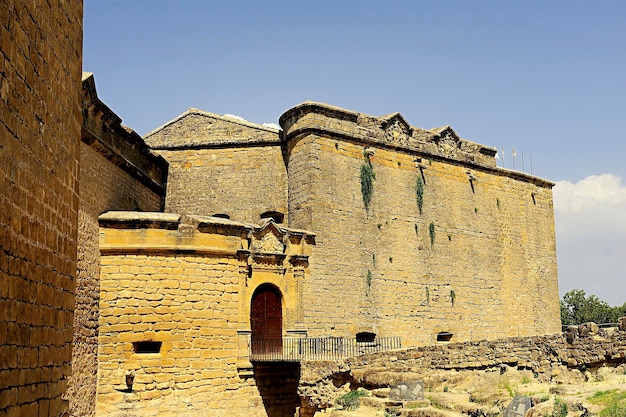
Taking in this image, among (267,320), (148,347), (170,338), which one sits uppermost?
(267,320)

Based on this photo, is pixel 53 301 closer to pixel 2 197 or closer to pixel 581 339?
pixel 2 197

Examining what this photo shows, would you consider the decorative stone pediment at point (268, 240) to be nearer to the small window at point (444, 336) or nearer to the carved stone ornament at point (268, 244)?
the carved stone ornament at point (268, 244)

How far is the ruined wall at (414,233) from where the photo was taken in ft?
67.1

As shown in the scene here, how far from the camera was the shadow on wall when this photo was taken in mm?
17984

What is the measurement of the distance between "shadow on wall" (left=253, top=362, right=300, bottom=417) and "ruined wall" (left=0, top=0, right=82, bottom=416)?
10747 mm

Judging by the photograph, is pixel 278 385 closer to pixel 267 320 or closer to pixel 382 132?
pixel 267 320

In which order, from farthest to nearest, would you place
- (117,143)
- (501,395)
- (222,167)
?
(222,167), (117,143), (501,395)

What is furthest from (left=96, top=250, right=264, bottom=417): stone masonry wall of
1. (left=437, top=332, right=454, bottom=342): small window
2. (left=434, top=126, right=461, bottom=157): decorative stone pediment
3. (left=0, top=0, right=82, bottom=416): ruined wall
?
(left=434, top=126, right=461, bottom=157): decorative stone pediment

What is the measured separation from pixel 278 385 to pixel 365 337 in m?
3.54

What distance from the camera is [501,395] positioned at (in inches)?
504

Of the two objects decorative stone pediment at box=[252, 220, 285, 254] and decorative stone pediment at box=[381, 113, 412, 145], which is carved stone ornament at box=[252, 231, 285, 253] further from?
decorative stone pediment at box=[381, 113, 412, 145]

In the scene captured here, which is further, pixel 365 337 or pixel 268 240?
pixel 365 337

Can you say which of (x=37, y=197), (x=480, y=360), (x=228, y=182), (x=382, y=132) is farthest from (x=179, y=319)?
(x=37, y=197)

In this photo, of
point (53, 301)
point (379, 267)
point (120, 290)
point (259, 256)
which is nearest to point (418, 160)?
point (379, 267)
